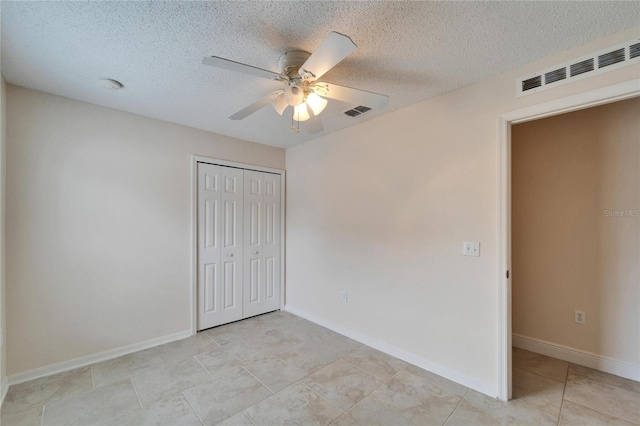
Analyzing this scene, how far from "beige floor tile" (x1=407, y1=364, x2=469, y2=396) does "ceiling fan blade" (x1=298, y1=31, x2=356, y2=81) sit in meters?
2.51

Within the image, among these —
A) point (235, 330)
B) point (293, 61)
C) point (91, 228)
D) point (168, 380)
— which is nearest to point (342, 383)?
point (168, 380)

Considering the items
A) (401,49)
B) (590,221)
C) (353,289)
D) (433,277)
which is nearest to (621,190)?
(590,221)

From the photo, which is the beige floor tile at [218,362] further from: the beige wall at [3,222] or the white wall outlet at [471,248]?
the white wall outlet at [471,248]

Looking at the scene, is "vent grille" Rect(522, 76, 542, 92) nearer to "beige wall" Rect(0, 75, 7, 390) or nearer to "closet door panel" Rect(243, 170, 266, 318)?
"closet door panel" Rect(243, 170, 266, 318)

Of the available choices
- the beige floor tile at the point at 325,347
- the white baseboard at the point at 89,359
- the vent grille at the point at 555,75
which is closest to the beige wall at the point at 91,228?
the white baseboard at the point at 89,359

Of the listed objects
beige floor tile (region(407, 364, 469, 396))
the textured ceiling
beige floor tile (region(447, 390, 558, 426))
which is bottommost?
beige floor tile (region(407, 364, 469, 396))

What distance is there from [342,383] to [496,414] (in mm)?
1101

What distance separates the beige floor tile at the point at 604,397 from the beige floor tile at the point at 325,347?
1769 millimetres

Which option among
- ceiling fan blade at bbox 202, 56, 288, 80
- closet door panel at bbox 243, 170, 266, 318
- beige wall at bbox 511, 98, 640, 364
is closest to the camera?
ceiling fan blade at bbox 202, 56, 288, 80

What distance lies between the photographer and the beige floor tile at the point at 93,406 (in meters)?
1.78

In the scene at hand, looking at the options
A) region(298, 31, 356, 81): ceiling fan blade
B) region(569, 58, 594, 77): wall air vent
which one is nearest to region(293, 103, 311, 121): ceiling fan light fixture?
region(298, 31, 356, 81): ceiling fan blade

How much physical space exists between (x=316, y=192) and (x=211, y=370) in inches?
90.0

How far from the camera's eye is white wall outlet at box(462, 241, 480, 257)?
6.96 ft

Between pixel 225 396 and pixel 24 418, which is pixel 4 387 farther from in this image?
pixel 225 396
